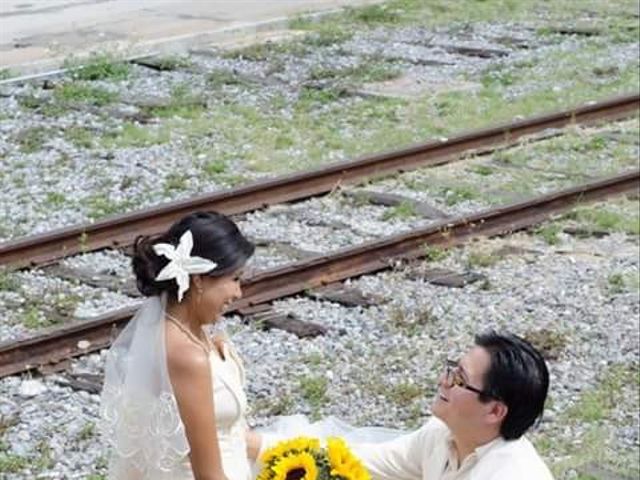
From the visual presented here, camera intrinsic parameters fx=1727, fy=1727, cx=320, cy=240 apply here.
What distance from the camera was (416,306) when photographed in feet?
30.4

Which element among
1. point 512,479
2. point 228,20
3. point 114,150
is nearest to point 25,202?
point 114,150

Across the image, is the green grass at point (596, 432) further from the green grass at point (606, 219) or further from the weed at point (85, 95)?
the weed at point (85, 95)

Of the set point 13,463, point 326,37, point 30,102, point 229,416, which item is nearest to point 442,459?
point 229,416

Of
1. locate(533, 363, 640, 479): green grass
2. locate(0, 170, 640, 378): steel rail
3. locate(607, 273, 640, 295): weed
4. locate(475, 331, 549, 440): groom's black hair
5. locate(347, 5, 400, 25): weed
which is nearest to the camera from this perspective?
locate(475, 331, 549, 440): groom's black hair

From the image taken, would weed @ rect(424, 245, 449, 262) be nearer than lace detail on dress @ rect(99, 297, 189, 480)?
No

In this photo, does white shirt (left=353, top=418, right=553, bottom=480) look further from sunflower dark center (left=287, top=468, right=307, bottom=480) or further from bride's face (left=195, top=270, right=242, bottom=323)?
bride's face (left=195, top=270, right=242, bottom=323)

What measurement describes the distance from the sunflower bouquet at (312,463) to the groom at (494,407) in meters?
0.27

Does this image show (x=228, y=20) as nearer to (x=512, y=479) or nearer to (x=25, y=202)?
(x=25, y=202)

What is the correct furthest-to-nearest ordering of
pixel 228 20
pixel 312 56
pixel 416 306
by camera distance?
pixel 228 20
pixel 312 56
pixel 416 306

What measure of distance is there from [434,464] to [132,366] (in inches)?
34.8

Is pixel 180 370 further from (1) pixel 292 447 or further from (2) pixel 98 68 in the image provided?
(2) pixel 98 68

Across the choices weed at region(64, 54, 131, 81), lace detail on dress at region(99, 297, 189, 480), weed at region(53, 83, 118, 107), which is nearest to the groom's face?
lace detail on dress at region(99, 297, 189, 480)

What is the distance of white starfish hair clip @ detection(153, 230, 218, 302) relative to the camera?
4.68m

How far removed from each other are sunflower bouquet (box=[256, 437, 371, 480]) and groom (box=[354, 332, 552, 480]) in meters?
0.27
